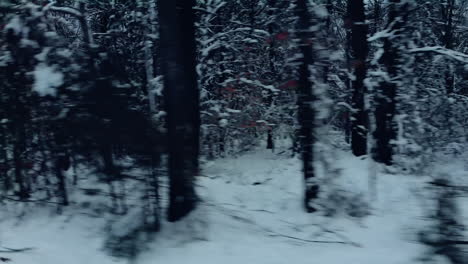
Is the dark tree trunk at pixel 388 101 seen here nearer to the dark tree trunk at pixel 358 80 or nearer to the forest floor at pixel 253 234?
the dark tree trunk at pixel 358 80

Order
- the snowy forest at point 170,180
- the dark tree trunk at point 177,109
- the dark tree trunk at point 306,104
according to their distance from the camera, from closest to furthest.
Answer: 1. the snowy forest at point 170,180
2. the dark tree trunk at point 177,109
3. the dark tree trunk at point 306,104

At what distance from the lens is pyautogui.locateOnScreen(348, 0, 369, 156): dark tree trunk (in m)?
10.7

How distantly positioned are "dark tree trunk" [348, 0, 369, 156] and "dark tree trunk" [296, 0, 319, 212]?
12.7 ft

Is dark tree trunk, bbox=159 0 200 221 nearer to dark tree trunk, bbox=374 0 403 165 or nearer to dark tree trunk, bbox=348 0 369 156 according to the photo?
dark tree trunk, bbox=348 0 369 156

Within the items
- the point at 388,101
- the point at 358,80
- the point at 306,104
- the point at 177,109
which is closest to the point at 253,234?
the point at 177,109

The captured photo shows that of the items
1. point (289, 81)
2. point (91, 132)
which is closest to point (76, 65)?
point (91, 132)

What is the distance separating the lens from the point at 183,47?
600cm

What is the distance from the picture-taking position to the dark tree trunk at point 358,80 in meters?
10.7

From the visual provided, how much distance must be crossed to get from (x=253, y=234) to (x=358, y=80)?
680 centimetres

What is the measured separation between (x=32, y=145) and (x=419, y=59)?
10.7 m

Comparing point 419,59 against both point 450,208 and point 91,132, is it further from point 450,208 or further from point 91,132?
point 91,132

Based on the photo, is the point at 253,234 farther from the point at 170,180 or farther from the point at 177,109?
the point at 177,109

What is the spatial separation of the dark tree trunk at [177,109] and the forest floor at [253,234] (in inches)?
13.4

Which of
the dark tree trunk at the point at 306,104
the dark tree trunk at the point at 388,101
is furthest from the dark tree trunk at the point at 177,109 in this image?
the dark tree trunk at the point at 388,101
